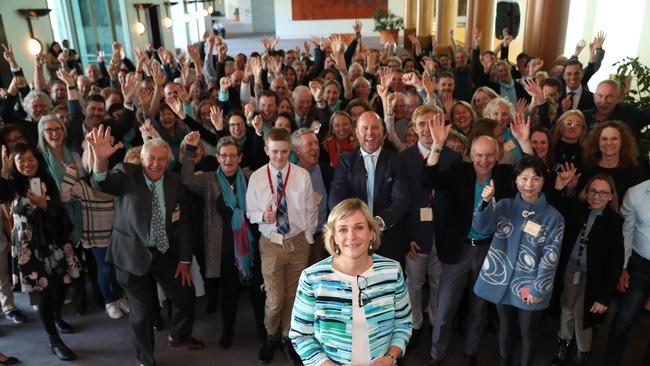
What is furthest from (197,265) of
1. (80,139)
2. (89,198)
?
(80,139)

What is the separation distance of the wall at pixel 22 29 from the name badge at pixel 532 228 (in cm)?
935

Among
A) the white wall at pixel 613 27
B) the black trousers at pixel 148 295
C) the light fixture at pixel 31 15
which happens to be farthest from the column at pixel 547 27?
the light fixture at pixel 31 15

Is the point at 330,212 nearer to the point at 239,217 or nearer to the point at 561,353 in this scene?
the point at 239,217

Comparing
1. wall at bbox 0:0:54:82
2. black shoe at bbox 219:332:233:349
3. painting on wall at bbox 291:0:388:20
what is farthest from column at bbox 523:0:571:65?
painting on wall at bbox 291:0:388:20

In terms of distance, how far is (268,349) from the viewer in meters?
3.54

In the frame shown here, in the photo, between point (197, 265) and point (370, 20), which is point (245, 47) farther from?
point (197, 265)

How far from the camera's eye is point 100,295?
4.27 metres

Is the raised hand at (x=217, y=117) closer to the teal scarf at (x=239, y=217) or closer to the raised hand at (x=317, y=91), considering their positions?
the teal scarf at (x=239, y=217)

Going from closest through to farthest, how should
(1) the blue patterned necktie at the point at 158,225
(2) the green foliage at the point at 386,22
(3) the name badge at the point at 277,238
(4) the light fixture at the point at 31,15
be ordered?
(1) the blue patterned necktie at the point at 158,225
(3) the name badge at the point at 277,238
(4) the light fixture at the point at 31,15
(2) the green foliage at the point at 386,22

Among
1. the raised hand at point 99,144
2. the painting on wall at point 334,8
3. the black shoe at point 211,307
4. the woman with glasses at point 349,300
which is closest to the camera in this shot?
the woman with glasses at point 349,300

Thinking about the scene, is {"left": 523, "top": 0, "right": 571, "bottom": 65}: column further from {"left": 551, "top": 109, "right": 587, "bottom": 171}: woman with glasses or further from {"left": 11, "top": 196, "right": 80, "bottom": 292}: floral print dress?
{"left": 11, "top": 196, "right": 80, "bottom": 292}: floral print dress

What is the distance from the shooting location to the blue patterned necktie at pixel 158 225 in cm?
316

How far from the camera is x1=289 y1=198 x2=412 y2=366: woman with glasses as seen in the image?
6.73 ft

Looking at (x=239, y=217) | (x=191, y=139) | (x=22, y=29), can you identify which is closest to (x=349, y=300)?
(x=239, y=217)
